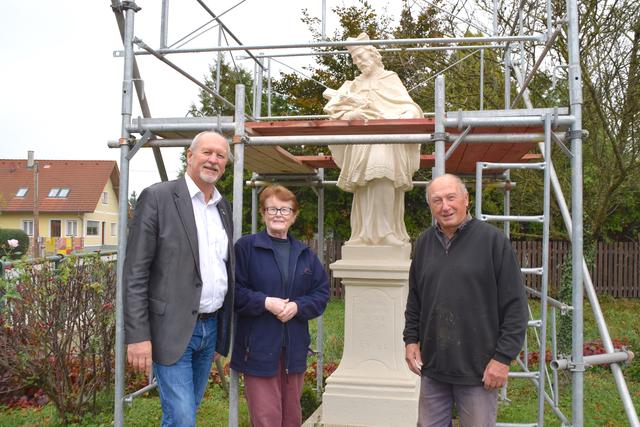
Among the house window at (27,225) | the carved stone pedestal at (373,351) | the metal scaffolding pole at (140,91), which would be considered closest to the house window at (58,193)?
the house window at (27,225)

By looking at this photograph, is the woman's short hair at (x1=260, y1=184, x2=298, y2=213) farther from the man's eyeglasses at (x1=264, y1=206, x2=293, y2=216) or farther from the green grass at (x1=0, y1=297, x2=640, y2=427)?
the green grass at (x1=0, y1=297, x2=640, y2=427)

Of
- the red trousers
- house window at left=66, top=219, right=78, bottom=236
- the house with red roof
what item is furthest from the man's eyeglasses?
house window at left=66, top=219, right=78, bottom=236

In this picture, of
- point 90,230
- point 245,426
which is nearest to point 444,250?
point 245,426

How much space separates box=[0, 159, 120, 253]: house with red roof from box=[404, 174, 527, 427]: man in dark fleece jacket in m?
36.1

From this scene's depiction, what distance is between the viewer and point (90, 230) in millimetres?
39375

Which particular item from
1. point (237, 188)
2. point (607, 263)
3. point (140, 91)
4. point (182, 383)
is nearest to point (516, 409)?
point (237, 188)

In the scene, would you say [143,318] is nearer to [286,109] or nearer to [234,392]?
[234,392]

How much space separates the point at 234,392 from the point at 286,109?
12.0 meters

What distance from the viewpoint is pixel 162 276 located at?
2.80 meters

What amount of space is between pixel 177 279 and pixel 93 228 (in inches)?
1550

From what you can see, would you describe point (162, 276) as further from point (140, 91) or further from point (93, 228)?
point (93, 228)

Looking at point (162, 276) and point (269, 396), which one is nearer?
point (162, 276)

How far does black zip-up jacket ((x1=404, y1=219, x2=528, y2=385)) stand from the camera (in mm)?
2643

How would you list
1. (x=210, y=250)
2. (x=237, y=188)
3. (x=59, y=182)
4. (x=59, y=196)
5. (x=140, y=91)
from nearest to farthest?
(x=210, y=250), (x=237, y=188), (x=140, y=91), (x=59, y=196), (x=59, y=182)
